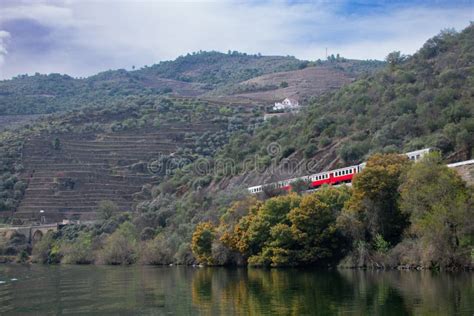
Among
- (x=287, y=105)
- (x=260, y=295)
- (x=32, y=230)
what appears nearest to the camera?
(x=260, y=295)

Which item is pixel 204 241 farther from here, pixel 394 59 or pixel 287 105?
pixel 287 105

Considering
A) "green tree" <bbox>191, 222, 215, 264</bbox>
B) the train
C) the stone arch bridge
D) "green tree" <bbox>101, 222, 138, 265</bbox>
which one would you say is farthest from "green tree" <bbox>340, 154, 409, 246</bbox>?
the stone arch bridge

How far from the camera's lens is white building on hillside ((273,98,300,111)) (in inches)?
6014

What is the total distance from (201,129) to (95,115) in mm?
24982

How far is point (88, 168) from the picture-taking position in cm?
12406

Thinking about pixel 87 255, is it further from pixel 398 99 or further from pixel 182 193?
pixel 398 99

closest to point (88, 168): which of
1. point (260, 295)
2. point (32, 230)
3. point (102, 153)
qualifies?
point (102, 153)

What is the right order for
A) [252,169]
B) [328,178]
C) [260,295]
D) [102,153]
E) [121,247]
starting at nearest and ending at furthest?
[260,295] < [328,178] < [121,247] < [252,169] < [102,153]

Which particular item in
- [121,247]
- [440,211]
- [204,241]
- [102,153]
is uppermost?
[102,153]

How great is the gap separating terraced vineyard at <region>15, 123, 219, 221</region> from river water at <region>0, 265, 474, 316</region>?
58266mm

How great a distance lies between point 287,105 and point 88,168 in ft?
179

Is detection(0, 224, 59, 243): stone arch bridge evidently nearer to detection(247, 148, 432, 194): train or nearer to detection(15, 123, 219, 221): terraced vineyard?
detection(15, 123, 219, 221): terraced vineyard

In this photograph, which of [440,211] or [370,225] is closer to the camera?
[440,211]

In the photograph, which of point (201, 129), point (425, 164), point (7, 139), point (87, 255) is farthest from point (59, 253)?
point (425, 164)
